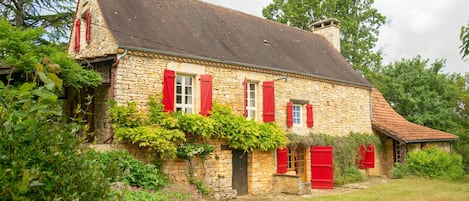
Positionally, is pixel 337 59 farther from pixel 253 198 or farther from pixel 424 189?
pixel 253 198

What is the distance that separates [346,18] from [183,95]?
2004 cm

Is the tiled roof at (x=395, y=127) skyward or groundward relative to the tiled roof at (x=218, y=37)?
groundward

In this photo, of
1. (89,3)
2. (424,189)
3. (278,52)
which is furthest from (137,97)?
(424,189)

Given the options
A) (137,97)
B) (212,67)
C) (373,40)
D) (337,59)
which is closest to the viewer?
(137,97)

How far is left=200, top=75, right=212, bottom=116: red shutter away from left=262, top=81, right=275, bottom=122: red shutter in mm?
2413

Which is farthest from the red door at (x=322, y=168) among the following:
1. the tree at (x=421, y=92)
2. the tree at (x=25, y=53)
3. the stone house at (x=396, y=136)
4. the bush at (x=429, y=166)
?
the tree at (x=421, y=92)

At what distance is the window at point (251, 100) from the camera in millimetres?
12956

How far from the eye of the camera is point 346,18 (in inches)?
1096

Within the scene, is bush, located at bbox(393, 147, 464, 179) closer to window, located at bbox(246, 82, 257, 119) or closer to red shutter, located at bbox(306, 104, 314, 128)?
red shutter, located at bbox(306, 104, 314, 128)

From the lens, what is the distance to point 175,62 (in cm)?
1098

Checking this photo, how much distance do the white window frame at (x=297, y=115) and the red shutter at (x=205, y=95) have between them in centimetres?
440

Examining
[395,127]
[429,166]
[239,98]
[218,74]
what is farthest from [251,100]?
[429,166]

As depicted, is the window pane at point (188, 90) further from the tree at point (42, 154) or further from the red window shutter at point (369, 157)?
the red window shutter at point (369, 157)

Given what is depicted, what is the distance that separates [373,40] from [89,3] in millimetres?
21883
